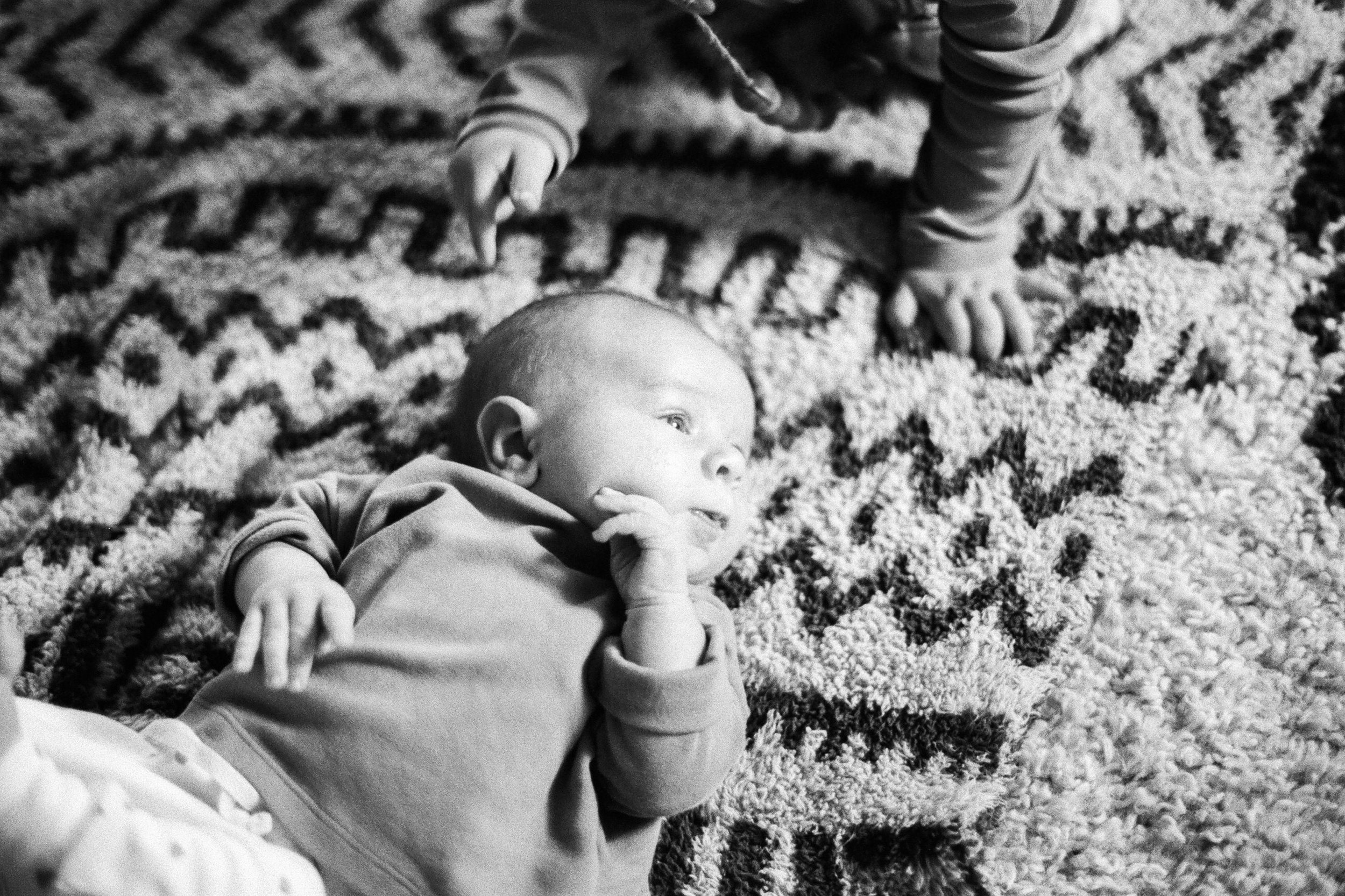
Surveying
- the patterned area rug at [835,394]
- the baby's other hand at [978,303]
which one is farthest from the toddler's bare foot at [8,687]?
the baby's other hand at [978,303]

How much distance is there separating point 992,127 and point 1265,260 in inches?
11.1

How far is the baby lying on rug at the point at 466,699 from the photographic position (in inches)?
30.2

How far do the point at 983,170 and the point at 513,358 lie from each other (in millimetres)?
468

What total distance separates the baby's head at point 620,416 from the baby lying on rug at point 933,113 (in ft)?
0.53

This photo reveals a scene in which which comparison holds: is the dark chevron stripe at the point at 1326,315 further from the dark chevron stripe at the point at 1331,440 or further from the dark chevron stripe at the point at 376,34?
the dark chevron stripe at the point at 376,34

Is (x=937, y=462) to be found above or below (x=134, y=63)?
below

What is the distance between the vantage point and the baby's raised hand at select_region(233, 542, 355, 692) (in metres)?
0.76

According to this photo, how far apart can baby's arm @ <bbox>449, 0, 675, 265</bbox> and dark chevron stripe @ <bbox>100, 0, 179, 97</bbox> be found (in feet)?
1.25

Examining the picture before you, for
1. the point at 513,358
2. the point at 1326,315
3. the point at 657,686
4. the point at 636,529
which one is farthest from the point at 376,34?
the point at 1326,315

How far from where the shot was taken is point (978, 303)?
3.71ft

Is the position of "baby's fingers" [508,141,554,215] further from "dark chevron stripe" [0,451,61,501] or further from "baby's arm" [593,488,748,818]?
"dark chevron stripe" [0,451,61,501]

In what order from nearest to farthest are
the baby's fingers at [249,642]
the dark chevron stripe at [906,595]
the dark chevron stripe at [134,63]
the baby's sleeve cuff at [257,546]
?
the baby's fingers at [249,642], the baby's sleeve cuff at [257,546], the dark chevron stripe at [906,595], the dark chevron stripe at [134,63]

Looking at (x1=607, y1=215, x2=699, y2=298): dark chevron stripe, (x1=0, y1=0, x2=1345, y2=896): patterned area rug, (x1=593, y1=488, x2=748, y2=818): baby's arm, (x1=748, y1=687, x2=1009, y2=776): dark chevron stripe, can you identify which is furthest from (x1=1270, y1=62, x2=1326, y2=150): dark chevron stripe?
(x1=593, y1=488, x2=748, y2=818): baby's arm

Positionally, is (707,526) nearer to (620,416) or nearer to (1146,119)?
(620,416)
